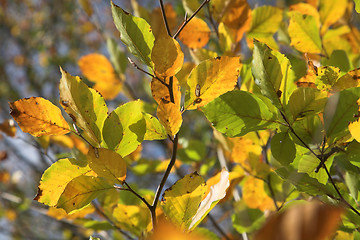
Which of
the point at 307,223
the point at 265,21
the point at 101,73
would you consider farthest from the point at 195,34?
the point at 307,223

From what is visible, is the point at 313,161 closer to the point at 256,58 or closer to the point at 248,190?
the point at 256,58

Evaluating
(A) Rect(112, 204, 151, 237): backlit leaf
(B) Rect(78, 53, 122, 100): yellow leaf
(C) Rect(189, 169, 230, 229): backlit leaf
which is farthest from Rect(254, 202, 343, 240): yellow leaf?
(B) Rect(78, 53, 122, 100): yellow leaf

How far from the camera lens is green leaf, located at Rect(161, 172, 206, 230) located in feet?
1.27

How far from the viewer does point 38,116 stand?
0.39 meters

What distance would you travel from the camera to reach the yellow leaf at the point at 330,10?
69 centimetres

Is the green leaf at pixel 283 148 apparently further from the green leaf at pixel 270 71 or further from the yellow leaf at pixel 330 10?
the yellow leaf at pixel 330 10

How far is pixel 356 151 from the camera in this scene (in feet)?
1.23

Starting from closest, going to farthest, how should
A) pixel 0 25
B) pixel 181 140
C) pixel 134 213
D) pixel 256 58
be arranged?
pixel 256 58 < pixel 134 213 < pixel 181 140 < pixel 0 25

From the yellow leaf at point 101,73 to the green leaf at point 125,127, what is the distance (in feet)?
1.57

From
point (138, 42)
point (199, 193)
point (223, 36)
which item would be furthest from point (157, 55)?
point (223, 36)

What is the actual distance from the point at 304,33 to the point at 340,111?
236mm

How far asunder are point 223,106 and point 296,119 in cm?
8

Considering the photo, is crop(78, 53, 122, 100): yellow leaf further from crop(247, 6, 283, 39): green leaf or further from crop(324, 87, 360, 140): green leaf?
crop(324, 87, 360, 140): green leaf

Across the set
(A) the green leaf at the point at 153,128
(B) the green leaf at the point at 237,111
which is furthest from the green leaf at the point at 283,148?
(A) the green leaf at the point at 153,128
